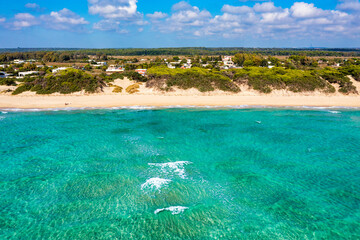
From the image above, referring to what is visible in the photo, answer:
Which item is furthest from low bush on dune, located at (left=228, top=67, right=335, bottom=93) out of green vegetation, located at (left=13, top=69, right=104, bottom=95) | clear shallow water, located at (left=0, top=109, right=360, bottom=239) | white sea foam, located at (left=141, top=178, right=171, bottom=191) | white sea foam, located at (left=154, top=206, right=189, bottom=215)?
white sea foam, located at (left=154, top=206, right=189, bottom=215)

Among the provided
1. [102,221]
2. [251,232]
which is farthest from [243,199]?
[102,221]

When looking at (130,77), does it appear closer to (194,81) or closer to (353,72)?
(194,81)

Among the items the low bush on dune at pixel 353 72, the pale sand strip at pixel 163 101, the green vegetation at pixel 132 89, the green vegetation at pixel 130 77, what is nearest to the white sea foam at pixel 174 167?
the pale sand strip at pixel 163 101

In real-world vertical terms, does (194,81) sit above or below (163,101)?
above

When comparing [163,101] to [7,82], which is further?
[7,82]

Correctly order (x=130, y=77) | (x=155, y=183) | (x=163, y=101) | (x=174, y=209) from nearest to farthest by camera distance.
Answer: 1. (x=174, y=209)
2. (x=155, y=183)
3. (x=163, y=101)
4. (x=130, y=77)

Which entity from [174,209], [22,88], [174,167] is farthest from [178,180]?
[22,88]
